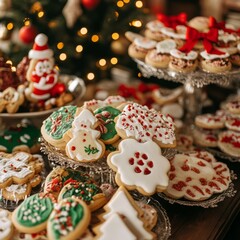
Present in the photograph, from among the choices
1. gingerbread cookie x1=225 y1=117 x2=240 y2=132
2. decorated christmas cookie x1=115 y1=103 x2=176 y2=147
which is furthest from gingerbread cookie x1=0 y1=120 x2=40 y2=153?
gingerbread cookie x1=225 y1=117 x2=240 y2=132

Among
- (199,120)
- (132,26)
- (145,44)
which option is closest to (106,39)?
(132,26)

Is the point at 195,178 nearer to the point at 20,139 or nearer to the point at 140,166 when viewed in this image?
the point at 140,166

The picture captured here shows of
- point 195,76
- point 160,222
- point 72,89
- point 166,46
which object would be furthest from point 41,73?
point 160,222

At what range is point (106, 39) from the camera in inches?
109

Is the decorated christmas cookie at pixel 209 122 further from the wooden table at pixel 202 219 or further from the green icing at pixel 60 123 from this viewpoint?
the green icing at pixel 60 123

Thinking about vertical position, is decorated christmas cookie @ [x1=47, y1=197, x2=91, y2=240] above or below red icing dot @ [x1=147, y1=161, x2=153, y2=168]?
below

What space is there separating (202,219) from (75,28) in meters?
1.58

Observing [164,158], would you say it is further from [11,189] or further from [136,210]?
[11,189]

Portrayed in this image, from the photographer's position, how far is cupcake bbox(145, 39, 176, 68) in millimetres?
1940

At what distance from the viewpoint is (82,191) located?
4.66 feet

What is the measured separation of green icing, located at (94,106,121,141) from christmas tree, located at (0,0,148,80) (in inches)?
38.7

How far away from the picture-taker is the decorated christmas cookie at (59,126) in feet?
4.89

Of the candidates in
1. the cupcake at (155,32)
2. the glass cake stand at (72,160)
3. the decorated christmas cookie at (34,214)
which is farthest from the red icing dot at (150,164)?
the cupcake at (155,32)

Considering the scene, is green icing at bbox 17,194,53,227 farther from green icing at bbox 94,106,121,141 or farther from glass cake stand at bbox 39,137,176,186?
green icing at bbox 94,106,121,141
